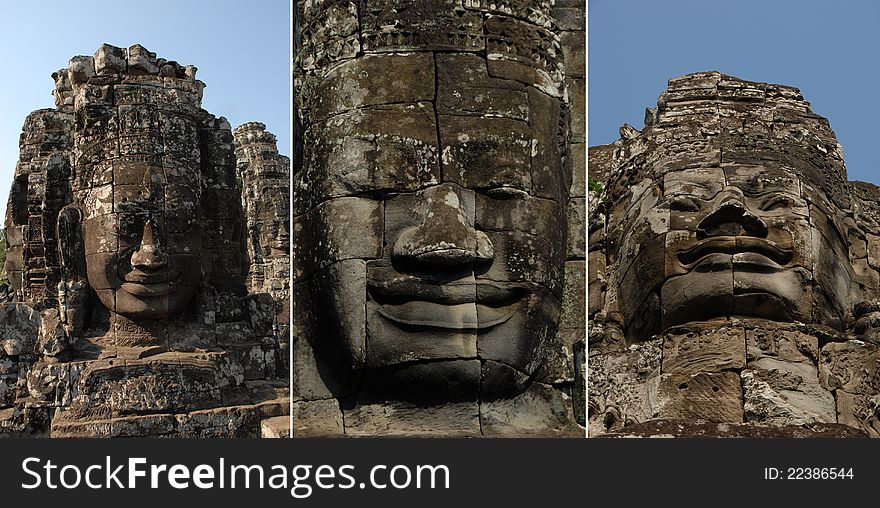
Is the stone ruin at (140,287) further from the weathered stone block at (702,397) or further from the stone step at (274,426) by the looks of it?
the weathered stone block at (702,397)

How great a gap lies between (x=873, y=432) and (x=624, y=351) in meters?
1.85

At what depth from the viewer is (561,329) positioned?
20.6 ft

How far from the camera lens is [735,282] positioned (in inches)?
324

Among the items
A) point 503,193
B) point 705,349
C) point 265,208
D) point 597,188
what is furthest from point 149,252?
point 265,208

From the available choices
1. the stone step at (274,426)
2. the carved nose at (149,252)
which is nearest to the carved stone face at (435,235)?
the stone step at (274,426)

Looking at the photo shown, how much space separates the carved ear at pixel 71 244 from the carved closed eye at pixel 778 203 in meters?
8.85

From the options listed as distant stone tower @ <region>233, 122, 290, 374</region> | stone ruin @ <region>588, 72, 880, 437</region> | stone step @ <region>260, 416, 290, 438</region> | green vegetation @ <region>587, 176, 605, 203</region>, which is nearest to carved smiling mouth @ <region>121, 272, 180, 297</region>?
stone step @ <region>260, 416, 290, 438</region>

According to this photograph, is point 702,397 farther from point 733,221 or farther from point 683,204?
point 683,204

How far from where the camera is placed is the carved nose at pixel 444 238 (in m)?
5.71

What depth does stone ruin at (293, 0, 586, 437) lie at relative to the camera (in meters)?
5.77

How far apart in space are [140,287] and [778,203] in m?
8.36

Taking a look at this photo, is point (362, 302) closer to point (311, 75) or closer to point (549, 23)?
point (311, 75)

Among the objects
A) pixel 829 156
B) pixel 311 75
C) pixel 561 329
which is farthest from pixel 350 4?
pixel 829 156

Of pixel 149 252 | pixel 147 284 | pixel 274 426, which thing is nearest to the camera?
pixel 274 426
